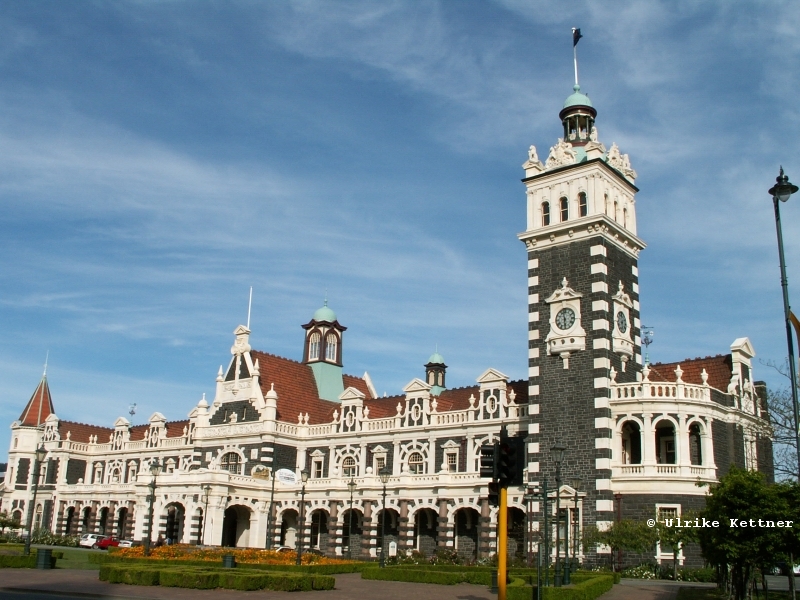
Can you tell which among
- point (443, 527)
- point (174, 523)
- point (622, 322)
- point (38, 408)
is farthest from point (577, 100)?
point (38, 408)

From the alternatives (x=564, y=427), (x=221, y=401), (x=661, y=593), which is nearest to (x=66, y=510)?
(x=221, y=401)

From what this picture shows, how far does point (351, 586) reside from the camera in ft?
117

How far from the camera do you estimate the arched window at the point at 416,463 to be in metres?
60.9

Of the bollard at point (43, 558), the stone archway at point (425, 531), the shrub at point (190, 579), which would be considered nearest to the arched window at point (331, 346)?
the stone archway at point (425, 531)

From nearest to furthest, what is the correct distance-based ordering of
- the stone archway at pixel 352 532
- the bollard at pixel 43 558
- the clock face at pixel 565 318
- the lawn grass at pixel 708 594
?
the lawn grass at pixel 708 594, the bollard at pixel 43 558, the clock face at pixel 565 318, the stone archway at pixel 352 532

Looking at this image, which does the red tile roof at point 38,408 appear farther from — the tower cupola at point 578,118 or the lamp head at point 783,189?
the lamp head at point 783,189

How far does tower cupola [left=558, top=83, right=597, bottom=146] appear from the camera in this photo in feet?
186

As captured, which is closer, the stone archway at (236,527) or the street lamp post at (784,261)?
the street lamp post at (784,261)

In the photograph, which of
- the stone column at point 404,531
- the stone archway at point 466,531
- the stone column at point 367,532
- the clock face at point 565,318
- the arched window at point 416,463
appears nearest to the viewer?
the clock face at point 565,318

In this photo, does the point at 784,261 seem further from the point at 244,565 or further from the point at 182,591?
the point at 244,565

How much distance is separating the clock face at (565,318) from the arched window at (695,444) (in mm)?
9430

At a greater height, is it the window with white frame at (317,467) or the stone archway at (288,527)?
the window with white frame at (317,467)

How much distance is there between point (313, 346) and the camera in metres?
77.0

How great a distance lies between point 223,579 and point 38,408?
71.1m
